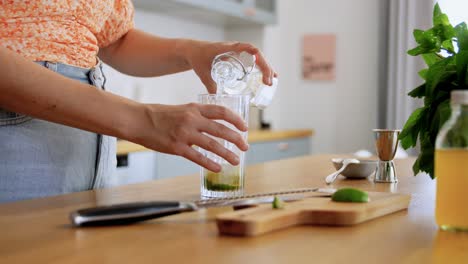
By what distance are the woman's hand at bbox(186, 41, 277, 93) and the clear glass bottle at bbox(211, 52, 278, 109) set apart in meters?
0.01

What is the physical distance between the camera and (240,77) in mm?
1365

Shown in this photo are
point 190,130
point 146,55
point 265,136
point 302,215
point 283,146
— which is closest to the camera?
point 302,215

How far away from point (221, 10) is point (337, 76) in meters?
1.23

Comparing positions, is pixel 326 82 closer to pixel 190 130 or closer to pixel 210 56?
pixel 210 56

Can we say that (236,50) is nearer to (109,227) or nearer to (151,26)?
(109,227)

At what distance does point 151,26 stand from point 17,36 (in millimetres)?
2675

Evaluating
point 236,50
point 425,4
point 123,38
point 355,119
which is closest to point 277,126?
point 355,119

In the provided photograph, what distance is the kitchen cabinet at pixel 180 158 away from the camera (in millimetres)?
2998

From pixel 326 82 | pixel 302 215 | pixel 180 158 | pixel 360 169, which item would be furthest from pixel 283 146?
pixel 302 215

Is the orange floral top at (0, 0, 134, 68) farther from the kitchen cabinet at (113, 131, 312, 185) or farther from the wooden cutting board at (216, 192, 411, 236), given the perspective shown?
the kitchen cabinet at (113, 131, 312, 185)

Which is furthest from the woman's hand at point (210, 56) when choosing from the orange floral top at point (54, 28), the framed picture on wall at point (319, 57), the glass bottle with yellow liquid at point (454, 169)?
the framed picture on wall at point (319, 57)

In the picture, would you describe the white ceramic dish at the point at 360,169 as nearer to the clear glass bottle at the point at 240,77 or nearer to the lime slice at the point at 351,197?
the clear glass bottle at the point at 240,77

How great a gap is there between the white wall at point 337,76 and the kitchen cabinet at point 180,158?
0.27 metres

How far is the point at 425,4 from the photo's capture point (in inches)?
170
